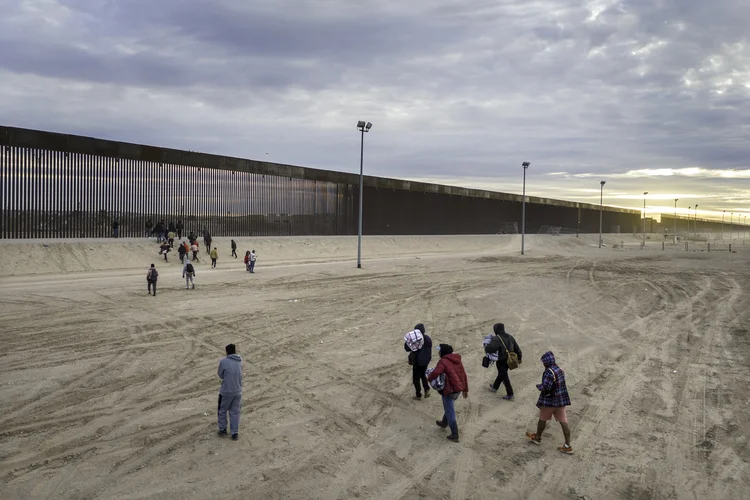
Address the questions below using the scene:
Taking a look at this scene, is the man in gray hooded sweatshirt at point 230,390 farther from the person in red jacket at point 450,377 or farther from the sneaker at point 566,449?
the sneaker at point 566,449

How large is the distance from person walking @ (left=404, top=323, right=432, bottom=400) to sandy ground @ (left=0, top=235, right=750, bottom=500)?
1.31ft

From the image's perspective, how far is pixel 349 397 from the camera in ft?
30.0

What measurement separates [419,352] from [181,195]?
32.6 metres

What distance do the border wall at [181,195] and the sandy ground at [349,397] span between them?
401 inches

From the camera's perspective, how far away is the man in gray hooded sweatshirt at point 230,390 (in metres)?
6.93

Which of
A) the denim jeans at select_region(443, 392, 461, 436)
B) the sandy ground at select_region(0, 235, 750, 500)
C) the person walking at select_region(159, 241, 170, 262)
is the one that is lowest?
the sandy ground at select_region(0, 235, 750, 500)

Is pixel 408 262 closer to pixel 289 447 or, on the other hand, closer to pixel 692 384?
pixel 692 384

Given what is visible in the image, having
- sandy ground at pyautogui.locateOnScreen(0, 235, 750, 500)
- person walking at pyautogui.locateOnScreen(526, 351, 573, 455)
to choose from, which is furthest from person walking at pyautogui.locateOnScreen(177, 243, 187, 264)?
person walking at pyautogui.locateOnScreen(526, 351, 573, 455)

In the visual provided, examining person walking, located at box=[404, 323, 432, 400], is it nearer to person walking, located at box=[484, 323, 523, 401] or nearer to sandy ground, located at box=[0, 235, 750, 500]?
sandy ground, located at box=[0, 235, 750, 500]

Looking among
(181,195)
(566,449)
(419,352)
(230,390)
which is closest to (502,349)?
(419,352)

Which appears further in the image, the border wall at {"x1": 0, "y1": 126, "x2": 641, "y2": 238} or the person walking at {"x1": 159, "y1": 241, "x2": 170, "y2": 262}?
the person walking at {"x1": 159, "y1": 241, "x2": 170, "y2": 262}

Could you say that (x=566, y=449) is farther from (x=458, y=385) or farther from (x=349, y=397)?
(x=349, y=397)

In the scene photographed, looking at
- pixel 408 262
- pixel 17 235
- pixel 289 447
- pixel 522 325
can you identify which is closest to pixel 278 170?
pixel 408 262

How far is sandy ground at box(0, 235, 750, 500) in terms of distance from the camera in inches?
249
